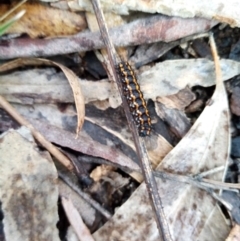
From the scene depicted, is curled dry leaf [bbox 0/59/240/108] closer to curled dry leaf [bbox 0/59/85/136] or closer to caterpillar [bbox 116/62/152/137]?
curled dry leaf [bbox 0/59/85/136]

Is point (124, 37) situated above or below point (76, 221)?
above

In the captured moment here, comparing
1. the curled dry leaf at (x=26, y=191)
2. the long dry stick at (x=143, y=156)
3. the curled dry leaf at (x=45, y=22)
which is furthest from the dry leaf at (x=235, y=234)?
the curled dry leaf at (x=45, y=22)

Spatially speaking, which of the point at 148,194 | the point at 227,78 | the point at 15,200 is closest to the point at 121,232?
the point at 148,194

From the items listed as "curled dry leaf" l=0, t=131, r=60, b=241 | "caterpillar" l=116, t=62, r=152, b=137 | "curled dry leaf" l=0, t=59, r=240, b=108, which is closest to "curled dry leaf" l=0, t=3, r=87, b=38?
"curled dry leaf" l=0, t=59, r=240, b=108

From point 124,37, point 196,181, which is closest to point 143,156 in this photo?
point 196,181

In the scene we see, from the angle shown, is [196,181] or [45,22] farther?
[45,22]

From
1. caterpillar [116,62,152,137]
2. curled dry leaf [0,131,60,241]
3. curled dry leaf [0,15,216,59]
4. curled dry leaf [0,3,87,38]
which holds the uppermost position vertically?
curled dry leaf [0,3,87,38]

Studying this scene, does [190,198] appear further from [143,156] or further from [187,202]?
[143,156]
